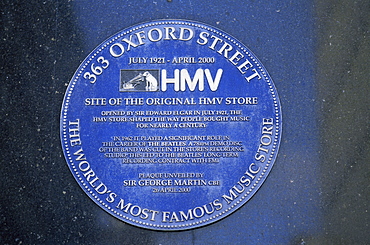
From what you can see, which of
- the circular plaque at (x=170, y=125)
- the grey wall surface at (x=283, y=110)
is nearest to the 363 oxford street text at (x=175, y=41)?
the circular plaque at (x=170, y=125)

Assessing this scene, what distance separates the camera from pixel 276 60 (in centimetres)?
502

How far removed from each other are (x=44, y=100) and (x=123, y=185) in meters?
1.04

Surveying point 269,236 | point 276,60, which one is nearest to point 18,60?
point 276,60

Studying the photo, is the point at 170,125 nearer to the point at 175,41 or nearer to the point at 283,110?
the point at 175,41

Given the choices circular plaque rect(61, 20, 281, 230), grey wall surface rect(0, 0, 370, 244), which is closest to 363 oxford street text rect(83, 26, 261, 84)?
circular plaque rect(61, 20, 281, 230)

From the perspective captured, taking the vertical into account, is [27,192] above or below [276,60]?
below

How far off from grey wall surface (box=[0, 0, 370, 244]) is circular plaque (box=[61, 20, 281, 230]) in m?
0.11

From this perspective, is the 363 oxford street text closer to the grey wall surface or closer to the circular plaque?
the circular plaque

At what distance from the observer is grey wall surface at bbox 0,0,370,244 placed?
4.79m

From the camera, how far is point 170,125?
4.93 meters

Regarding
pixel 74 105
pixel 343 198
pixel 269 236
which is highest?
pixel 74 105

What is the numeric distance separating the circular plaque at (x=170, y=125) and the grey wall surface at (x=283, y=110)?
107mm

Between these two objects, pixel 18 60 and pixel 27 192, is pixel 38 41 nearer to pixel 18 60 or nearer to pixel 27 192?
pixel 18 60

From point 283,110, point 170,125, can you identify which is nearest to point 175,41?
point 170,125
